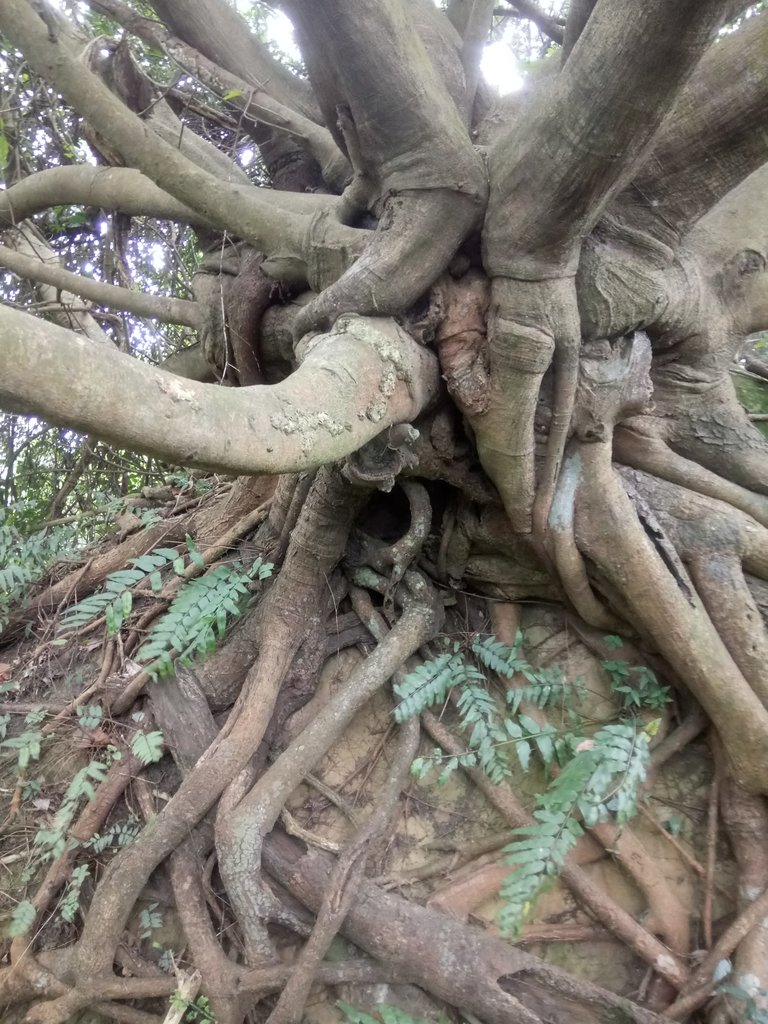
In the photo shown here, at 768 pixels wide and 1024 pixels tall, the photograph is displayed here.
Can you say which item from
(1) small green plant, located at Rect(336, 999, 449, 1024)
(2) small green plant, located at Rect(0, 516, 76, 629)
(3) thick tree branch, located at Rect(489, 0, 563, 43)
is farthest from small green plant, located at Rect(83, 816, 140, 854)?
(3) thick tree branch, located at Rect(489, 0, 563, 43)

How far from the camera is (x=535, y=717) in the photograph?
271cm

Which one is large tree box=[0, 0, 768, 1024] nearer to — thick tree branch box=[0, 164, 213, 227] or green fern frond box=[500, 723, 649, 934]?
thick tree branch box=[0, 164, 213, 227]

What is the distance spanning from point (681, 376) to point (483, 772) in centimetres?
182

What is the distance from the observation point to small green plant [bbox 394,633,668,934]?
6.38 ft

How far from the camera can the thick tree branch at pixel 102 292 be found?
3307mm

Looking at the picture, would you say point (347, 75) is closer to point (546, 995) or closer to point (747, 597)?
point (747, 597)

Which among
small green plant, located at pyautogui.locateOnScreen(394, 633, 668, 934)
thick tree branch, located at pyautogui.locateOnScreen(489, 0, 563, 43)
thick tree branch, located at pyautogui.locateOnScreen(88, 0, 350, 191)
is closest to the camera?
small green plant, located at pyautogui.locateOnScreen(394, 633, 668, 934)

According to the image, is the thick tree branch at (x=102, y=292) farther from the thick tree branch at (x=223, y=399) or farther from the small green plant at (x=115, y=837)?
the small green plant at (x=115, y=837)

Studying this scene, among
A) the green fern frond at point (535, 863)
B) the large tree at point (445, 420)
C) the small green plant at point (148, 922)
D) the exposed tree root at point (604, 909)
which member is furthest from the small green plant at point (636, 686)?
the small green plant at point (148, 922)

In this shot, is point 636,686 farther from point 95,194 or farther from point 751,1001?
point 95,194

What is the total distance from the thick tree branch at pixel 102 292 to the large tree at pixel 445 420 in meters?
0.06

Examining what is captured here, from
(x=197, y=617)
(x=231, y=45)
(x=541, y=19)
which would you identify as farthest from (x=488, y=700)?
(x=541, y=19)

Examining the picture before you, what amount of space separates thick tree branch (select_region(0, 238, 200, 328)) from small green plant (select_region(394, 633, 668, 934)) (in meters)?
2.08

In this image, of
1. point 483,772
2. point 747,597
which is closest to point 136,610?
point 483,772
